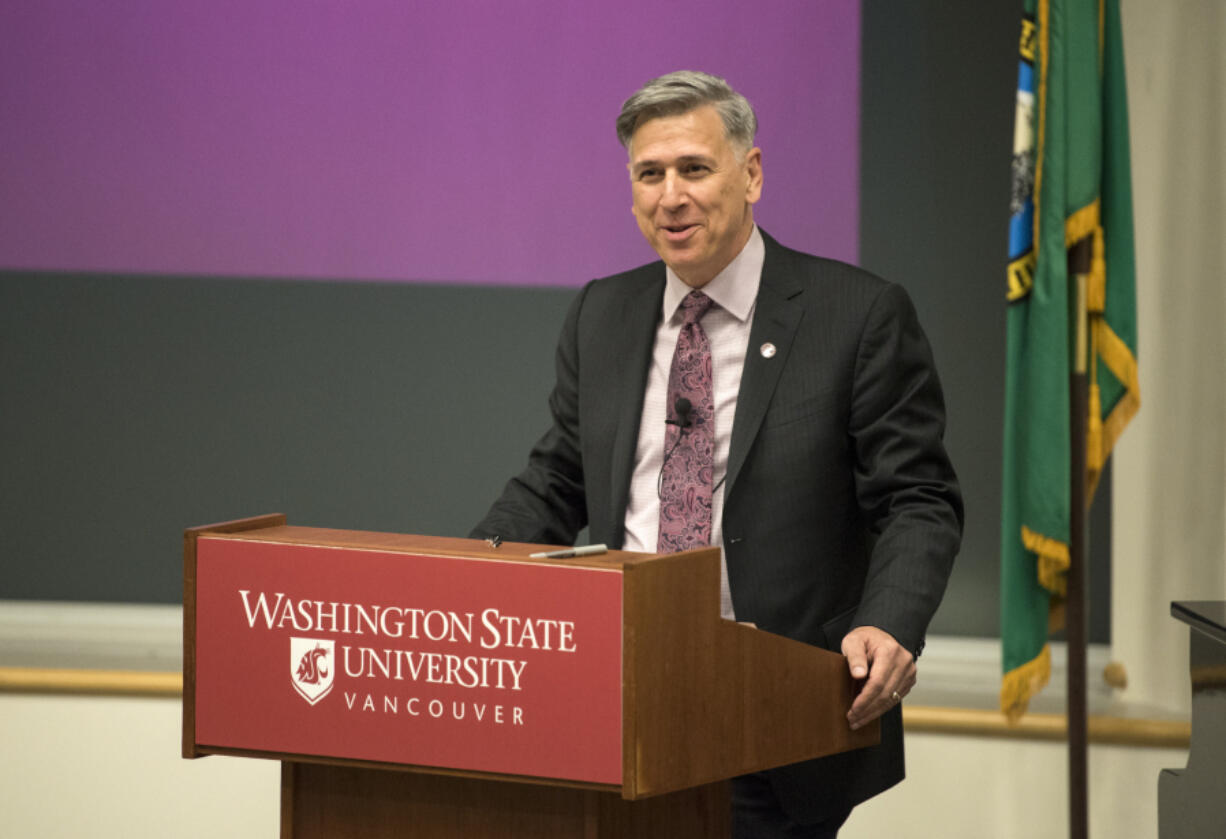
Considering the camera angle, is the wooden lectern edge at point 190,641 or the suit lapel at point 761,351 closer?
the wooden lectern edge at point 190,641

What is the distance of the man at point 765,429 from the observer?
209cm

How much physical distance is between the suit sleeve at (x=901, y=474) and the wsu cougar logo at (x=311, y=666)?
2.38ft

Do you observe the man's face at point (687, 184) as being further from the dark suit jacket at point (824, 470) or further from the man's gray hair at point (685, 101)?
the dark suit jacket at point (824, 470)

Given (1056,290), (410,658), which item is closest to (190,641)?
(410,658)

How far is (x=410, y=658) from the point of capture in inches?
63.4

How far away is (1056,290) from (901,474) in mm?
1551

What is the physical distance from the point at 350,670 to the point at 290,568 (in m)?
0.14

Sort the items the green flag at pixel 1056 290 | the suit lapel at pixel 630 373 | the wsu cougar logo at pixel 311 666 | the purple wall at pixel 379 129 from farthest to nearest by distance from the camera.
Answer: the purple wall at pixel 379 129 → the green flag at pixel 1056 290 → the suit lapel at pixel 630 373 → the wsu cougar logo at pixel 311 666

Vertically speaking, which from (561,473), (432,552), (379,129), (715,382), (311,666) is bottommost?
(311,666)

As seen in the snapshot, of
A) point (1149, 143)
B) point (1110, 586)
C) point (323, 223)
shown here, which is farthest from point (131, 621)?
point (1149, 143)

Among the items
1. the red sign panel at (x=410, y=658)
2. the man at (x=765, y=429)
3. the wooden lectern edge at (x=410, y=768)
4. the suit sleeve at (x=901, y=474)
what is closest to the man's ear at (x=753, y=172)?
the man at (x=765, y=429)

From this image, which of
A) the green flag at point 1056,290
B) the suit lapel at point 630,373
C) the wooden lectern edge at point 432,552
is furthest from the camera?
the green flag at point 1056,290

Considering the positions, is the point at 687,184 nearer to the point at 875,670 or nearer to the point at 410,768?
the point at 875,670

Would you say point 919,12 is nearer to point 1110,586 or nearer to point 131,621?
point 1110,586
